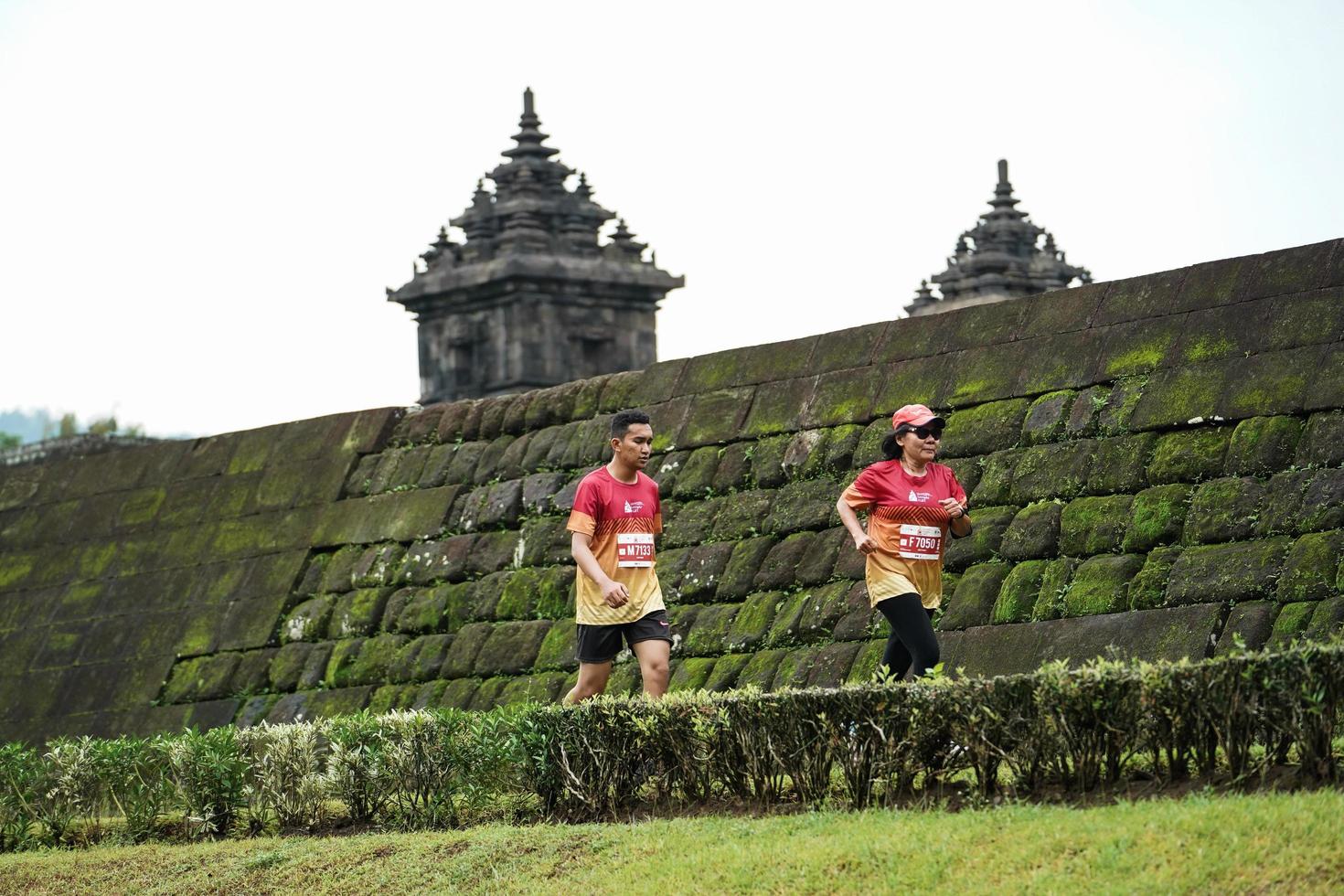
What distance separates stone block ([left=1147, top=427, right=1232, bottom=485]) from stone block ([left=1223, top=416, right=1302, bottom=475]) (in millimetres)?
63

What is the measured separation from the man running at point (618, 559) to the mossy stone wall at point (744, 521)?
1714 millimetres

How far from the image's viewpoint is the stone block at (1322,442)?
11.4 m

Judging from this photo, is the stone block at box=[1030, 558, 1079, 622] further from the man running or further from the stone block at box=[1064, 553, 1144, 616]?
the man running

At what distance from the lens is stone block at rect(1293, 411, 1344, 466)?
37.2ft

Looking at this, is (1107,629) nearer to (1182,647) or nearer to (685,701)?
(1182,647)

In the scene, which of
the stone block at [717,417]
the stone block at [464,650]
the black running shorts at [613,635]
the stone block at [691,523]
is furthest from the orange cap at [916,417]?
the stone block at [464,650]

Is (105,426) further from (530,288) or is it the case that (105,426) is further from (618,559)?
(618,559)

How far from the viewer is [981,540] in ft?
41.4

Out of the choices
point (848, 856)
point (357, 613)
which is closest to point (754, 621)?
point (357, 613)

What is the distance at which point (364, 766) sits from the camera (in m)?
11.3

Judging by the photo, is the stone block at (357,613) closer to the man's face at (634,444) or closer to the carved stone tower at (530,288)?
the man's face at (634,444)

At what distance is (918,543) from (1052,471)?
2.16 m

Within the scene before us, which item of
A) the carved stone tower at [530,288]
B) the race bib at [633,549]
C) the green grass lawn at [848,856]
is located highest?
→ the carved stone tower at [530,288]

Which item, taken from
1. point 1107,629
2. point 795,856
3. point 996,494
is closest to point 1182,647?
point 1107,629
